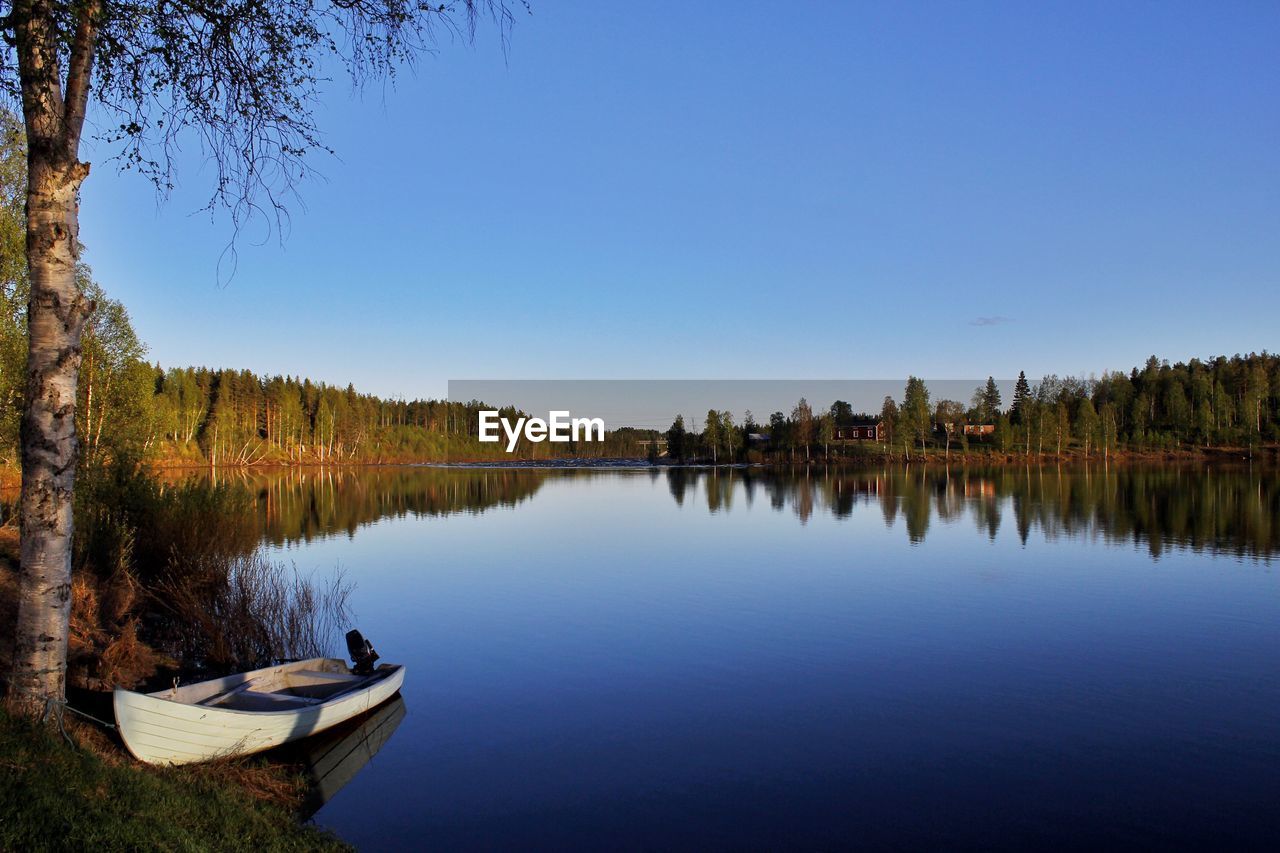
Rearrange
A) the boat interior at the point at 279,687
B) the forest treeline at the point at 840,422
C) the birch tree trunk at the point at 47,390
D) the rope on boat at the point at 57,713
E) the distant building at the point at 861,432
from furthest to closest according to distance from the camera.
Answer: the distant building at the point at 861,432, the forest treeline at the point at 840,422, the boat interior at the point at 279,687, the birch tree trunk at the point at 47,390, the rope on boat at the point at 57,713

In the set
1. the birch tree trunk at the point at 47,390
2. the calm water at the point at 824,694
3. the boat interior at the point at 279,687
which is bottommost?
the calm water at the point at 824,694

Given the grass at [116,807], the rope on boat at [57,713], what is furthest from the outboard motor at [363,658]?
the rope on boat at [57,713]

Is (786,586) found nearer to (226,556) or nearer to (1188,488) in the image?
(226,556)

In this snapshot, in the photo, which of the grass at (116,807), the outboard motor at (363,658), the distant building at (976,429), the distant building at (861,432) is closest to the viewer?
the grass at (116,807)

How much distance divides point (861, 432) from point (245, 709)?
156558 mm

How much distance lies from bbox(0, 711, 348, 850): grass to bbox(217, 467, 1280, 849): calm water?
4.39 ft

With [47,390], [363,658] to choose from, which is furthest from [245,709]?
[47,390]

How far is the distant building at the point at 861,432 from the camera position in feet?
506

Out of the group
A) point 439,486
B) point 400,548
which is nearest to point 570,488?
point 439,486

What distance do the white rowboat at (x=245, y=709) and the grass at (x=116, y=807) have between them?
322mm

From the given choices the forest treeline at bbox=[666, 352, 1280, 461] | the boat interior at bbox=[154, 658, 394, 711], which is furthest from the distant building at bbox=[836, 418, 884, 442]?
the boat interior at bbox=[154, 658, 394, 711]

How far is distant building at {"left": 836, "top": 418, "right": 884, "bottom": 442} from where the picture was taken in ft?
506

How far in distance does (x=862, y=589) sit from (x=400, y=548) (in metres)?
18.2

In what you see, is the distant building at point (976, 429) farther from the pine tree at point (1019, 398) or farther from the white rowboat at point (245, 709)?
the white rowboat at point (245, 709)
